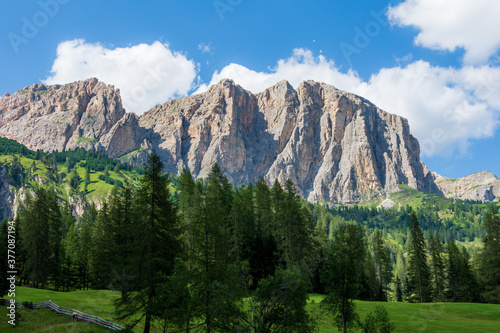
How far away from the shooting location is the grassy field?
33438mm

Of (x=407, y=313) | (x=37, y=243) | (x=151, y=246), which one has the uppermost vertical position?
(x=151, y=246)

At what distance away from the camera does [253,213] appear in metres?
57.3

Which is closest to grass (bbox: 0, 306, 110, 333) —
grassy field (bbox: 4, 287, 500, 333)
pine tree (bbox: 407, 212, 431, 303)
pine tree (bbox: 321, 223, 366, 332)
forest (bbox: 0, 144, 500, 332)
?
grassy field (bbox: 4, 287, 500, 333)

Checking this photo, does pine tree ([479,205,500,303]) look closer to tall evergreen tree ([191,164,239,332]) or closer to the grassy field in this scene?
the grassy field

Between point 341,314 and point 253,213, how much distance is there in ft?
90.2

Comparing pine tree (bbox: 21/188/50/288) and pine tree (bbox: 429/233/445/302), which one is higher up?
pine tree (bbox: 21/188/50/288)

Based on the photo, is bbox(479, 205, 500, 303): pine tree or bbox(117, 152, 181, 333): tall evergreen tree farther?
bbox(479, 205, 500, 303): pine tree

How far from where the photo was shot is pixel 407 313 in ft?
140

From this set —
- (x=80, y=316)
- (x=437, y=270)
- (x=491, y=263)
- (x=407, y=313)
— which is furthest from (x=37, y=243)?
(x=437, y=270)

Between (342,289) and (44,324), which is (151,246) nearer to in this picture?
(44,324)

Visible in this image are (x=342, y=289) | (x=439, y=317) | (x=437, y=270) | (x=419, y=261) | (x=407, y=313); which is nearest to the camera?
(x=342, y=289)

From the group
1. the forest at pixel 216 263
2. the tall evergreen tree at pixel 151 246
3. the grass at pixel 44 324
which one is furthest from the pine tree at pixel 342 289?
the grass at pixel 44 324

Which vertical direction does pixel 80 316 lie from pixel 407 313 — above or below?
above

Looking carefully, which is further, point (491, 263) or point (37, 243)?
point (491, 263)
